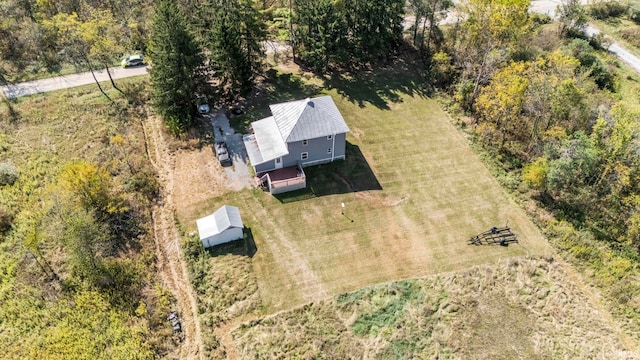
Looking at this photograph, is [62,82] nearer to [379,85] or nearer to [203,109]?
[203,109]

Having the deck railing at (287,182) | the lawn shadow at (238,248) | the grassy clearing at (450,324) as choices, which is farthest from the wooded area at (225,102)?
the deck railing at (287,182)

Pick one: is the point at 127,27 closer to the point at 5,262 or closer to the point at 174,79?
the point at 174,79

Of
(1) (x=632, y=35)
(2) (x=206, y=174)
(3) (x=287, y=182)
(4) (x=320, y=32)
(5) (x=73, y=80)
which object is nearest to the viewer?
(3) (x=287, y=182)

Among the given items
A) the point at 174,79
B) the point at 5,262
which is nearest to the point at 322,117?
the point at 174,79

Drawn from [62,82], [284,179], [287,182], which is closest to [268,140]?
[284,179]

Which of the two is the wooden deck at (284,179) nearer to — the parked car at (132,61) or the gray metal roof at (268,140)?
the gray metal roof at (268,140)
